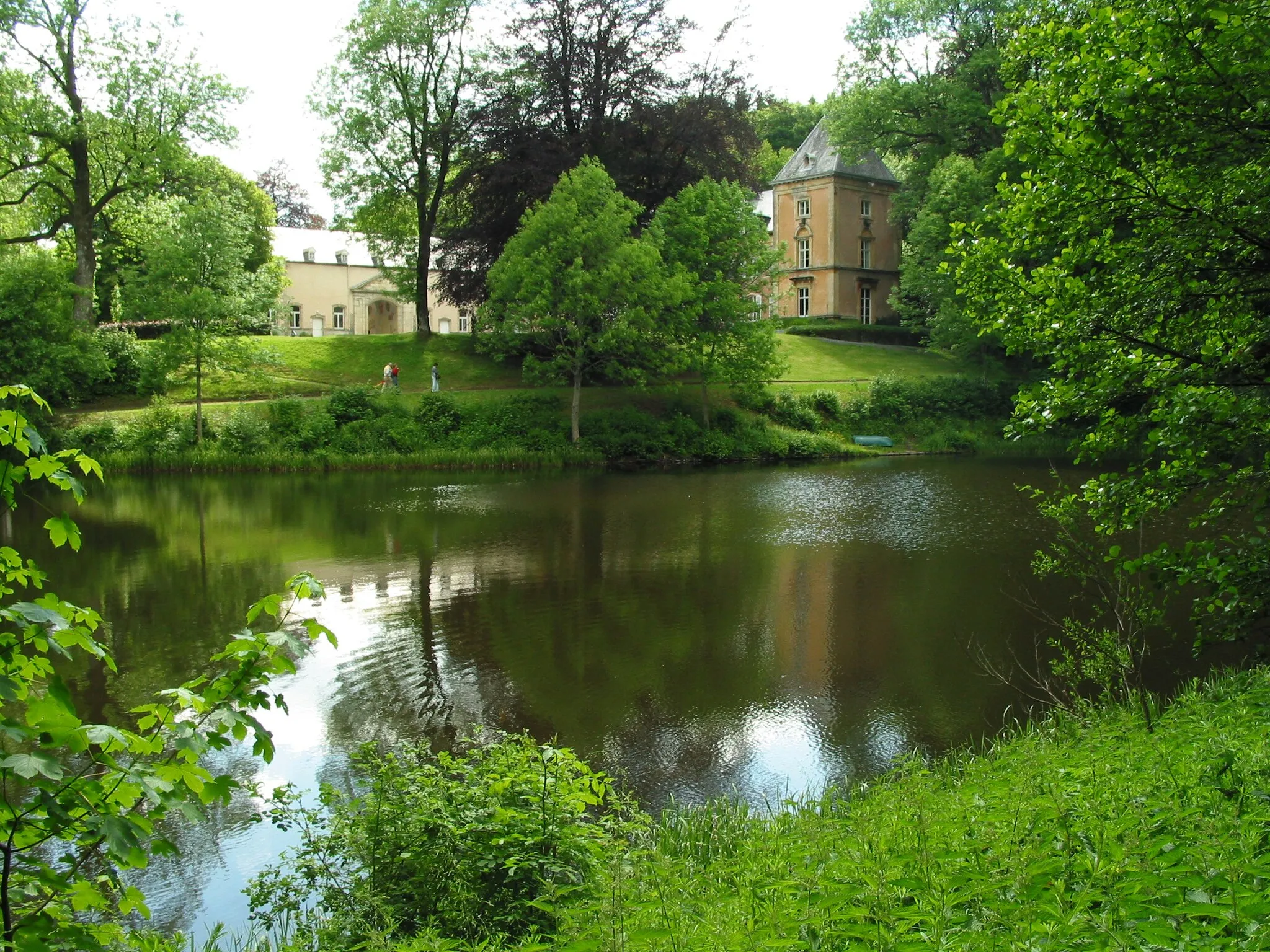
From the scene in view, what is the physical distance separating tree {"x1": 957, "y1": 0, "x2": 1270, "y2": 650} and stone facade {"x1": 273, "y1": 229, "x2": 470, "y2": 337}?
55.4m

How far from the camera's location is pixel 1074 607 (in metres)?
13.6

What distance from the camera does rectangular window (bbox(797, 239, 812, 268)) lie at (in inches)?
2356

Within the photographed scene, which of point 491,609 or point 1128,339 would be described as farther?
point 491,609

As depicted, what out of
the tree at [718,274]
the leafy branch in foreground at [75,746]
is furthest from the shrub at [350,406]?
the leafy branch in foreground at [75,746]

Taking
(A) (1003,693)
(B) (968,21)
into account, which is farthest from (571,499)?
(B) (968,21)

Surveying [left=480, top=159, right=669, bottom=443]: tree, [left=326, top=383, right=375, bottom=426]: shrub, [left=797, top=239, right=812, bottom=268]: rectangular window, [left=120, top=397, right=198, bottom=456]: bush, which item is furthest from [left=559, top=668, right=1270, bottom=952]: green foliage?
[left=797, top=239, right=812, bottom=268]: rectangular window

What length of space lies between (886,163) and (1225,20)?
5949 cm

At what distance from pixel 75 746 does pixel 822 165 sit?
199 ft

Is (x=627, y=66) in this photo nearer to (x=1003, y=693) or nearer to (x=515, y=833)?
(x=1003, y=693)

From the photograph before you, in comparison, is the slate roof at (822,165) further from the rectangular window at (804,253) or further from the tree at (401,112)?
the tree at (401,112)

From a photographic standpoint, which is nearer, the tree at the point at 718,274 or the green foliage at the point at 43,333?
the green foliage at the point at 43,333

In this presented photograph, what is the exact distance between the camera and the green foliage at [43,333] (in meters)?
31.2

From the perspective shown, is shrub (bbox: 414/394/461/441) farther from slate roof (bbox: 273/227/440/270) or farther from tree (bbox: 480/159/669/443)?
slate roof (bbox: 273/227/440/270)

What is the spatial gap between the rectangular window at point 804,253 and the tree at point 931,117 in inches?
383
